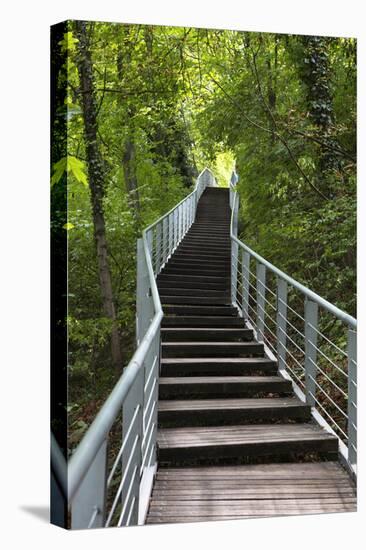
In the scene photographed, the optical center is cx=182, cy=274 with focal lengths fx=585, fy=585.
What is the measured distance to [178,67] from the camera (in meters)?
3.46

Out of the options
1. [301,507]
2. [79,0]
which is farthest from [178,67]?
[301,507]

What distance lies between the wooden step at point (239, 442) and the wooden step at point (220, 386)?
41cm

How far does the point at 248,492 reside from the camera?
2988mm

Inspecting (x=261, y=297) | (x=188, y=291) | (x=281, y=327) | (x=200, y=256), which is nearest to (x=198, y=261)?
(x=200, y=256)

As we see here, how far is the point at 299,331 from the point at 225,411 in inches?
35.0

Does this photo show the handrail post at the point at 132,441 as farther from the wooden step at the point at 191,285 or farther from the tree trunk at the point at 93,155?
the wooden step at the point at 191,285

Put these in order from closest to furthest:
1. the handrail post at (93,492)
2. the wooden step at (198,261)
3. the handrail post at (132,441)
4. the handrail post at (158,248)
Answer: the handrail post at (93,492)
the handrail post at (132,441)
the handrail post at (158,248)
the wooden step at (198,261)

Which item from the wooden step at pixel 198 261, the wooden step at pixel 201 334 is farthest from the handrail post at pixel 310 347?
the wooden step at pixel 198 261

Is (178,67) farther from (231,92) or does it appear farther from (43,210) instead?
(43,210)

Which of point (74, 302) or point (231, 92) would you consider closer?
point (74, 302)

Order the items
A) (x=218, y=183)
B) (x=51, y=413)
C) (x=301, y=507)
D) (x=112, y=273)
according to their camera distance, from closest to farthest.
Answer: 1. (x=51, y=413)
2. (x=301, y=507)
3. (x=112, y=273)
4. (x=218, y=183)

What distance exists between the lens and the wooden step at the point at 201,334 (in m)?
4.69

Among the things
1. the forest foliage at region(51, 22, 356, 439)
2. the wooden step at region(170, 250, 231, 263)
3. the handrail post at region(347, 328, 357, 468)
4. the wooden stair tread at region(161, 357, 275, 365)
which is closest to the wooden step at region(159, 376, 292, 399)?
the wooden stair tread at region(161, 357, 275, 365)
